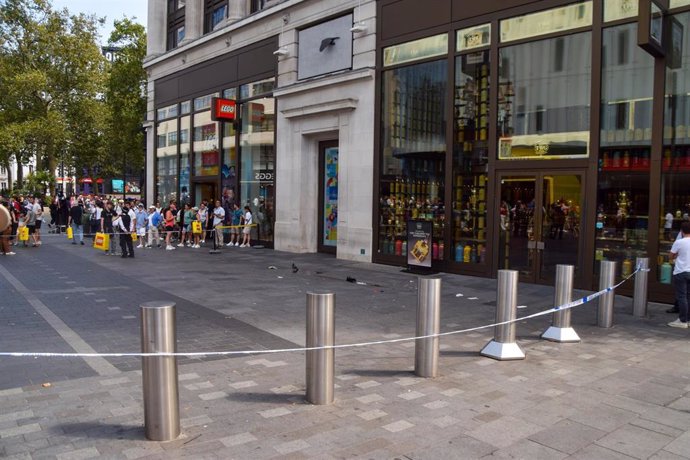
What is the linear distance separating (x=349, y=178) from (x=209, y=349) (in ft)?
33.5

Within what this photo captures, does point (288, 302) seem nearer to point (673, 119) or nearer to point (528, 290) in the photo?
point (528, 290)

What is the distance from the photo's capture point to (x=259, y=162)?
20484 mm

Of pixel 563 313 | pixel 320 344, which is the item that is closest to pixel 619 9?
pixel 563 313

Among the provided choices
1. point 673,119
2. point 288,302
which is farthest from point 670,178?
point 288,302

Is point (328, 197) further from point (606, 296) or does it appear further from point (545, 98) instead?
point (606, 296)

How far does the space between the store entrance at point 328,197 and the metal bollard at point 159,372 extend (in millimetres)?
13541

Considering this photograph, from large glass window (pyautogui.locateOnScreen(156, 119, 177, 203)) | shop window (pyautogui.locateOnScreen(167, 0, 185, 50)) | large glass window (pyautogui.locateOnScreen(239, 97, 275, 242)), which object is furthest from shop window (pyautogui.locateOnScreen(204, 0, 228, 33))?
large glass window (pyautogui.locateOnScreen(239, 97, 275, 242))

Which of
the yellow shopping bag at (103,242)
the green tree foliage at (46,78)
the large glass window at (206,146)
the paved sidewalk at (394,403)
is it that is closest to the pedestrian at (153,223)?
the yellow shopping bag at (103,242)

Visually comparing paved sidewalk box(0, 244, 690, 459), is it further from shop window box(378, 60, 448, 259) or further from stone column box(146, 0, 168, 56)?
stone column box(146, 0, 168, 56)

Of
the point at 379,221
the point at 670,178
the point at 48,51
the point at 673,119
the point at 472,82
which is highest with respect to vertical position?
the point at 48,51

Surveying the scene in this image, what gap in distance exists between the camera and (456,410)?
474 centimetres

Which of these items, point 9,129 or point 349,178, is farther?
point 9,129

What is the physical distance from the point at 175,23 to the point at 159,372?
26366 mm

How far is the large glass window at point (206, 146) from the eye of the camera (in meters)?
22.8
